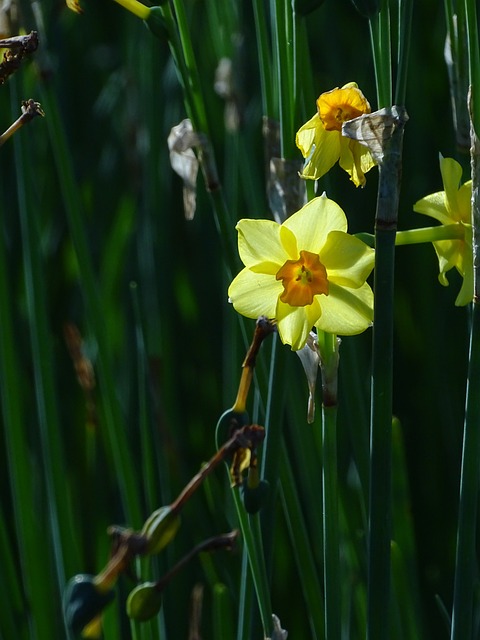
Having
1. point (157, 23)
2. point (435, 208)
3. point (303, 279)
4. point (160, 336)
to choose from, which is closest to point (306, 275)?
point (303, 279)

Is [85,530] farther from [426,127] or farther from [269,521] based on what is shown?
[426,127]

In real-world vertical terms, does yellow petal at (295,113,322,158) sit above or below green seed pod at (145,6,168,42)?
below

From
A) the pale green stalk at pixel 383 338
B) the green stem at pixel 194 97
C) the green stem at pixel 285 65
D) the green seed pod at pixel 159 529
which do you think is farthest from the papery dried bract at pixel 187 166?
the green seed pod at pixel 159 529

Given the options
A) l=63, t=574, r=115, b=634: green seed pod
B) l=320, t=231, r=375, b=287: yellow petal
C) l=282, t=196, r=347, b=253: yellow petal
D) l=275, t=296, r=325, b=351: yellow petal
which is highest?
l=282, t=196, r=347, b=253: yellow petal

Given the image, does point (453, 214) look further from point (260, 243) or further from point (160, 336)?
point (160, 336)

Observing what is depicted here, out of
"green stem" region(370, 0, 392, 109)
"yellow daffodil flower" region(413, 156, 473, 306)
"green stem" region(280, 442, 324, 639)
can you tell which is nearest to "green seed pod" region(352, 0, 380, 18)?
"green stem" region(370, 0, 392, 109)

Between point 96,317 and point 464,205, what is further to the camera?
point 96,317

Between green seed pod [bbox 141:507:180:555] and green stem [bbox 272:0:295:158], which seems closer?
green seed pod [bbox 141:507:180:555]

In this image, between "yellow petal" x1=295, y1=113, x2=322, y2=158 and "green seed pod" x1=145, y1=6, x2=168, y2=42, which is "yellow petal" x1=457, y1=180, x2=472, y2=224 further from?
"green seed pod" x1=145, y1=6, x2=168, y2=42
